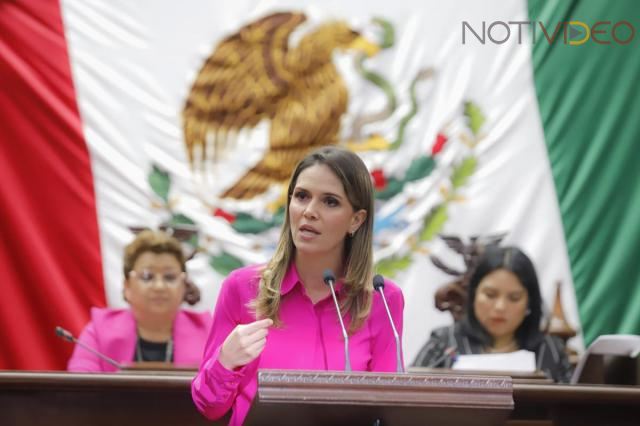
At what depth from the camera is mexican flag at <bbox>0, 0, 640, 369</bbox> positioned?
4734 mm

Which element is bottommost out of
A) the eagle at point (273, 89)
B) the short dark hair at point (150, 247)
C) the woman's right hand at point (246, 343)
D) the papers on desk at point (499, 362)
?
the papers on desk at point (499, 362)

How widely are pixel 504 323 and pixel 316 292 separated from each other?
5.82 ft

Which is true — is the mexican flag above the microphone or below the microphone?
above

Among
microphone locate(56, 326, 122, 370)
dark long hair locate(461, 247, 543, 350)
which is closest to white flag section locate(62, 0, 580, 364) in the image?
dark long hair locate(461, 247, 543, 350)

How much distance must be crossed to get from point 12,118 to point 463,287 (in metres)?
2.18

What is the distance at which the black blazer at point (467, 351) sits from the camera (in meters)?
3.89

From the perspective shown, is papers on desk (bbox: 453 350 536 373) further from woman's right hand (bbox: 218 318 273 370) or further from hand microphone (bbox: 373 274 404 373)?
woman's right hand (bbox: 218 318 273 370)

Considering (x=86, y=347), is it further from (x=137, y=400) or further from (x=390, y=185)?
(x=390, y=185)

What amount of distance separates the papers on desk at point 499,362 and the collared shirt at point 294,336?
119 cm

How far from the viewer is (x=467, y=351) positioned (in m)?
3.94

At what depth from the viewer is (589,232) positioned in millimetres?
4742

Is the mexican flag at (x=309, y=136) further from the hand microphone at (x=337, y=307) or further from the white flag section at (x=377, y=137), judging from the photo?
the hand microphone at (x=337, y=307)

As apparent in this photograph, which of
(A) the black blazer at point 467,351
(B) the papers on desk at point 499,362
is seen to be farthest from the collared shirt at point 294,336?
(A) the black blazer at point 467,351

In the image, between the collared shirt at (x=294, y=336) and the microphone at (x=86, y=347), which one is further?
the microphone at (x=86, y=347)
